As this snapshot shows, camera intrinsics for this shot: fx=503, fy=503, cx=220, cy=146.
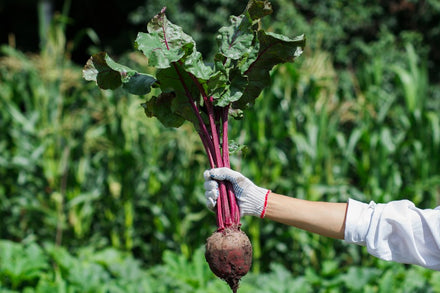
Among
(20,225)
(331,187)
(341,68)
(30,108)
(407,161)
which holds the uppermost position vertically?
(341,68)

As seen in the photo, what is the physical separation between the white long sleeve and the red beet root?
0.35 metres

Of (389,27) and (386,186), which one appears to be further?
(389,27)

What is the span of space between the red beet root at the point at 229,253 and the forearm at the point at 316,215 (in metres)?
0.18

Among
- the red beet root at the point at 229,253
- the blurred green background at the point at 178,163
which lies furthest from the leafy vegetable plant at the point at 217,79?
the blurred green background at the point at 178,163

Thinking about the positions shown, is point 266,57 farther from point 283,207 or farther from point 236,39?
point 283,207

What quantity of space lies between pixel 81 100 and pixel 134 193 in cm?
99

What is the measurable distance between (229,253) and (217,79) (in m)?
0.57

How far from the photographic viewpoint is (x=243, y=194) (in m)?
1.78

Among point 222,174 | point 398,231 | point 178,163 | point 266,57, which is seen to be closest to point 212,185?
point 222,174

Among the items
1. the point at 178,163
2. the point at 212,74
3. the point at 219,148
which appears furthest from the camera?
the point at 178,163

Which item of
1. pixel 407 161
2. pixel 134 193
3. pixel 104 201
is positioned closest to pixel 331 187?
pixel 407 161

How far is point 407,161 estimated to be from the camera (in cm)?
396

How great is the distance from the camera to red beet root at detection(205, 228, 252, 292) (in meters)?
1.65

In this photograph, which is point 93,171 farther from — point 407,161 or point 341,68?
point 341,68
